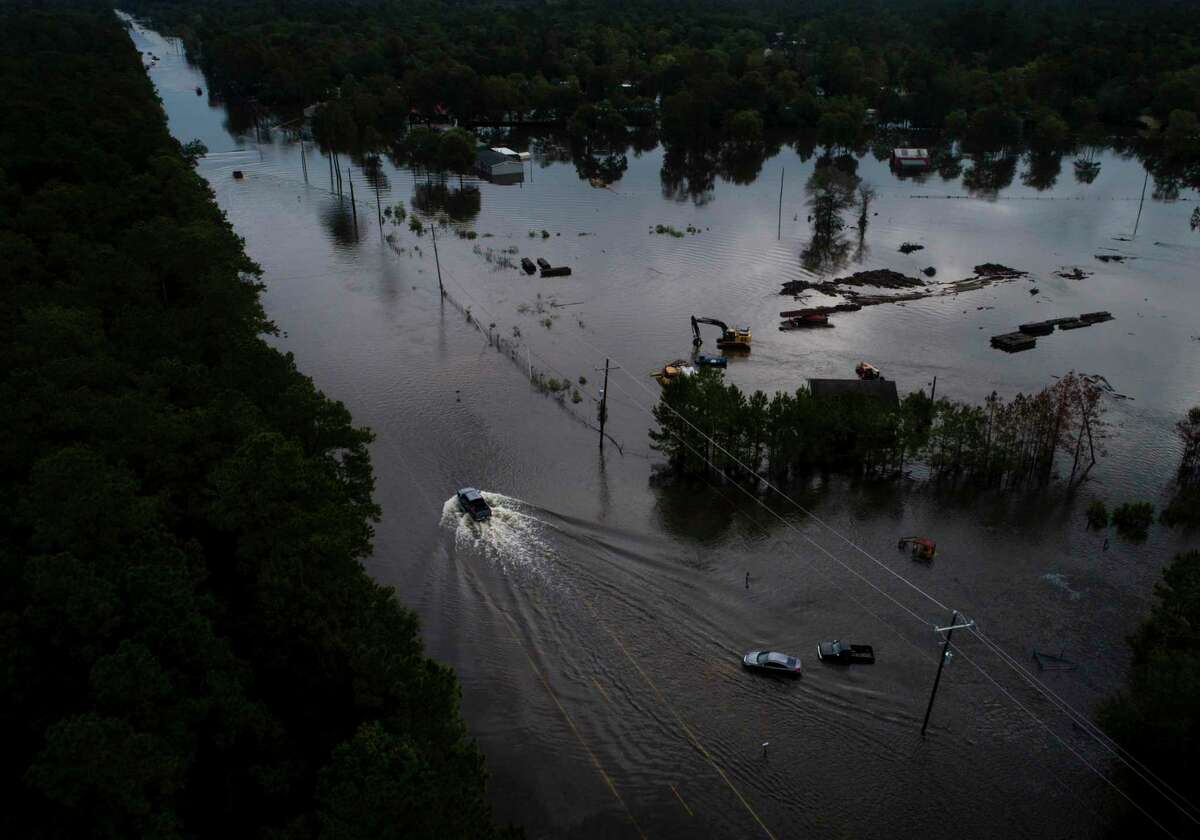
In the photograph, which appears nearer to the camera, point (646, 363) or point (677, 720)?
point (677, 720)

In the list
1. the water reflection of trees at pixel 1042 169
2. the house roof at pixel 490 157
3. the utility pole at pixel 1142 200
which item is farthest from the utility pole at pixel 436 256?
the water reflection of trees at pixel 1042 169

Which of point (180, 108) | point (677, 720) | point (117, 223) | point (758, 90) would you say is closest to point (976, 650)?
point (677, 720)

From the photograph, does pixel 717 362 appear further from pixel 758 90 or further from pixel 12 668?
pixel 758 90

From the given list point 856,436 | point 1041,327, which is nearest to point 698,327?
point 856,436

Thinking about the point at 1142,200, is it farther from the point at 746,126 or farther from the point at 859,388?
the point at 859,388

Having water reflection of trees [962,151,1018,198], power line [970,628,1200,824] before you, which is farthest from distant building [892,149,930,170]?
power line [970,628,1200,824]
